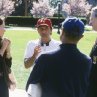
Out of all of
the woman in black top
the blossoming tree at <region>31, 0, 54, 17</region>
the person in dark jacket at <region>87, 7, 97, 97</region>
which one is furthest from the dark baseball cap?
the blossoming tree at <region>31, 0, 54, 17</region>

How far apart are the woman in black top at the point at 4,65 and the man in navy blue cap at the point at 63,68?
4.24ft

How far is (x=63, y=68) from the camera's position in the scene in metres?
3.26

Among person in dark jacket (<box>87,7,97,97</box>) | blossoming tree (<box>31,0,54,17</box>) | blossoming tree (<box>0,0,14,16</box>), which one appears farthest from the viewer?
blossoming tree (<box>31,0,54,17</box>)

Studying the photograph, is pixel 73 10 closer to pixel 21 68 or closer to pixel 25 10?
pixel 25 10

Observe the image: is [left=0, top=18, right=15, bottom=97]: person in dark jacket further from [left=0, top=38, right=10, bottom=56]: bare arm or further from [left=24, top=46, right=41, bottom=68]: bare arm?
[left=24, top=46, right=41, bottom=68]: bare arm

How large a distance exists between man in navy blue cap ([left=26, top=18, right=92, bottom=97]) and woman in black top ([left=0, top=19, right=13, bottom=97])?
1.29m

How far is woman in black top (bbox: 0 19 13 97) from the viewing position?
14.8 ft

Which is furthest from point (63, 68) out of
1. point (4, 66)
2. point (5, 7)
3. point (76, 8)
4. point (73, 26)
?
point (76, 8)

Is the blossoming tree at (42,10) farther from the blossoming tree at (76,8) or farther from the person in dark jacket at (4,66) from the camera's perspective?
the person in dark jacket at (4,66)

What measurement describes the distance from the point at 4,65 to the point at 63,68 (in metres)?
1.44

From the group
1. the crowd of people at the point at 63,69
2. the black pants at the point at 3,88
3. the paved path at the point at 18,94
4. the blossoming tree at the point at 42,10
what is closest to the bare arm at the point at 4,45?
the black pants at the point at 3,88

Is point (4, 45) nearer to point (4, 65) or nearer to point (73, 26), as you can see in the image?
point (4, 65)

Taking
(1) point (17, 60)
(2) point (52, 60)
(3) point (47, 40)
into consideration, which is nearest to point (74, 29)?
(2) point (52, 60)

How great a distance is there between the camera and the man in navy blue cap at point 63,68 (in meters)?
3.21
